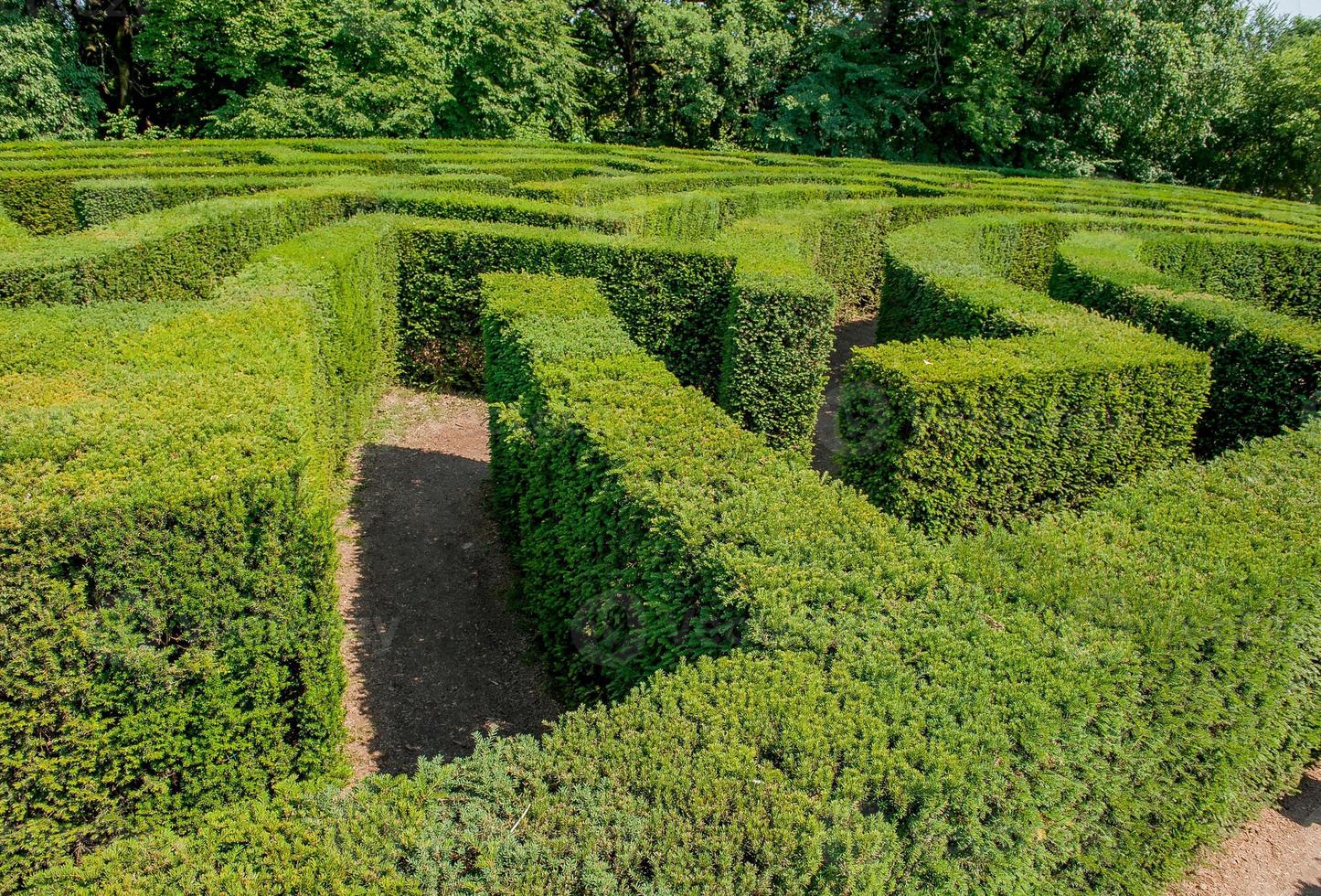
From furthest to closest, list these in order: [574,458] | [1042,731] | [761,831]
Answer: [574,458] → [1042,731] → [761,831]

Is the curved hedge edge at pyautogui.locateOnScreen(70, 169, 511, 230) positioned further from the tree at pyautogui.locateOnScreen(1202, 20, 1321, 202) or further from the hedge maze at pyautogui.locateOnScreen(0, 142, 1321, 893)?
the tree at pyautogui.locateOnScreen(1202, 20, 1321, 202)

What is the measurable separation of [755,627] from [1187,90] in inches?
1237

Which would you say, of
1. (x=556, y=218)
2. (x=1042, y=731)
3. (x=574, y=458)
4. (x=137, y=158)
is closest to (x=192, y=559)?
(x=574, y=458)

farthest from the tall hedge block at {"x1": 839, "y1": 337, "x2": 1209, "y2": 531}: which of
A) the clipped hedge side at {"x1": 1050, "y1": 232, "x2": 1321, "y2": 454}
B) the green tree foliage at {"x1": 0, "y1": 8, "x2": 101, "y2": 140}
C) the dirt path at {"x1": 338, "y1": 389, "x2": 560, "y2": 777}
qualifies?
the green tree foliage at {"x1": 0, "y1": 8, "x2": 101, "y2": 140}

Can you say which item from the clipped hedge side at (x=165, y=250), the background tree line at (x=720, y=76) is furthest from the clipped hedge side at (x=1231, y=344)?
the background tree line at (x=720, y=76)

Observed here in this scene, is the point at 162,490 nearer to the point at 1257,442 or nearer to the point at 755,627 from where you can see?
the point at 755,627

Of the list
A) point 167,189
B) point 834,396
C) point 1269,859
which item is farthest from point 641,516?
point 167,189

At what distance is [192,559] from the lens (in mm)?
4895

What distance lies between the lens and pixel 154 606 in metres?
4.82

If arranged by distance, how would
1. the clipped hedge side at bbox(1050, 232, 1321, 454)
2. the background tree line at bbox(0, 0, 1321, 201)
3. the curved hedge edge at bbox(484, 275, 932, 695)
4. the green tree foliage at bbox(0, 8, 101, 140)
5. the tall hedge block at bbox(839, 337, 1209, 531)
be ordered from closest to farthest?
the curved hedge edge at bbox(484, 275, 932, 695) → the tall hedge block at bbox(839, 337, 1209, 531) → the clipped hedge side at bbox(1050, 232, 1321, 454) → the green tree foliage at bbox(0, 8, 101, 140) → the background tree line at bbox(0, 0, 1321, 201)

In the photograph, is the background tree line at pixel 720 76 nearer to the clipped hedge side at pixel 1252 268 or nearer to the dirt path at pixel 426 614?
the clipped hedge side at pixel 1252 268

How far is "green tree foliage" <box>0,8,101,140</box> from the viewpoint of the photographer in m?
25.3

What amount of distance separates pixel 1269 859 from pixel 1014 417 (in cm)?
434

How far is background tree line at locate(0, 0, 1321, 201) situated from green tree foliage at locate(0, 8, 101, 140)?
0.06 meters
